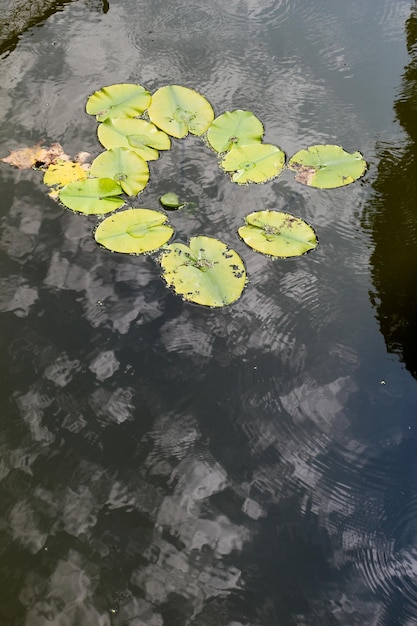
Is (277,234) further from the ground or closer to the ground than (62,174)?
closer to the ground

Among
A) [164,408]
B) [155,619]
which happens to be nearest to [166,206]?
[164,408]

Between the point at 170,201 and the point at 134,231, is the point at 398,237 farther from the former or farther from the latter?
the point at 134,231

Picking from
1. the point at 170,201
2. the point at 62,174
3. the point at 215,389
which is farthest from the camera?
the point at 62,174

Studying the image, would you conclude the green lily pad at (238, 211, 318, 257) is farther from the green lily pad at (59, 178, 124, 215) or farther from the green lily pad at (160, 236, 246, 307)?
the green lily pad at (59, 178, 124, 215)

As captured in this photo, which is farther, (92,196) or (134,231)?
(92,196)

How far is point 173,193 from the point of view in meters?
2.37

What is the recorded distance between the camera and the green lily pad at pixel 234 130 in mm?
2525

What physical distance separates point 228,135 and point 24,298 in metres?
1.13

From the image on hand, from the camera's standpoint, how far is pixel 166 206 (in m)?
2.33

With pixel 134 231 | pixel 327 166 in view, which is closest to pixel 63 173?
pixel 134 231

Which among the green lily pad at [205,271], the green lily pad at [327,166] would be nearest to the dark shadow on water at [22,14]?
the green lily pad at [327,166]

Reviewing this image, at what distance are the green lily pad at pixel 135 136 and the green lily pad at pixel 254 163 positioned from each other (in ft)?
0.96

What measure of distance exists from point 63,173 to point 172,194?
474 millimetres

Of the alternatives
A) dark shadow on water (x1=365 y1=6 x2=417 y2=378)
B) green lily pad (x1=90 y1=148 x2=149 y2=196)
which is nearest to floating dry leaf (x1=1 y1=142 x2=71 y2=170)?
green lily pad (x1=90 y1=148 x2=149 y2=196)
